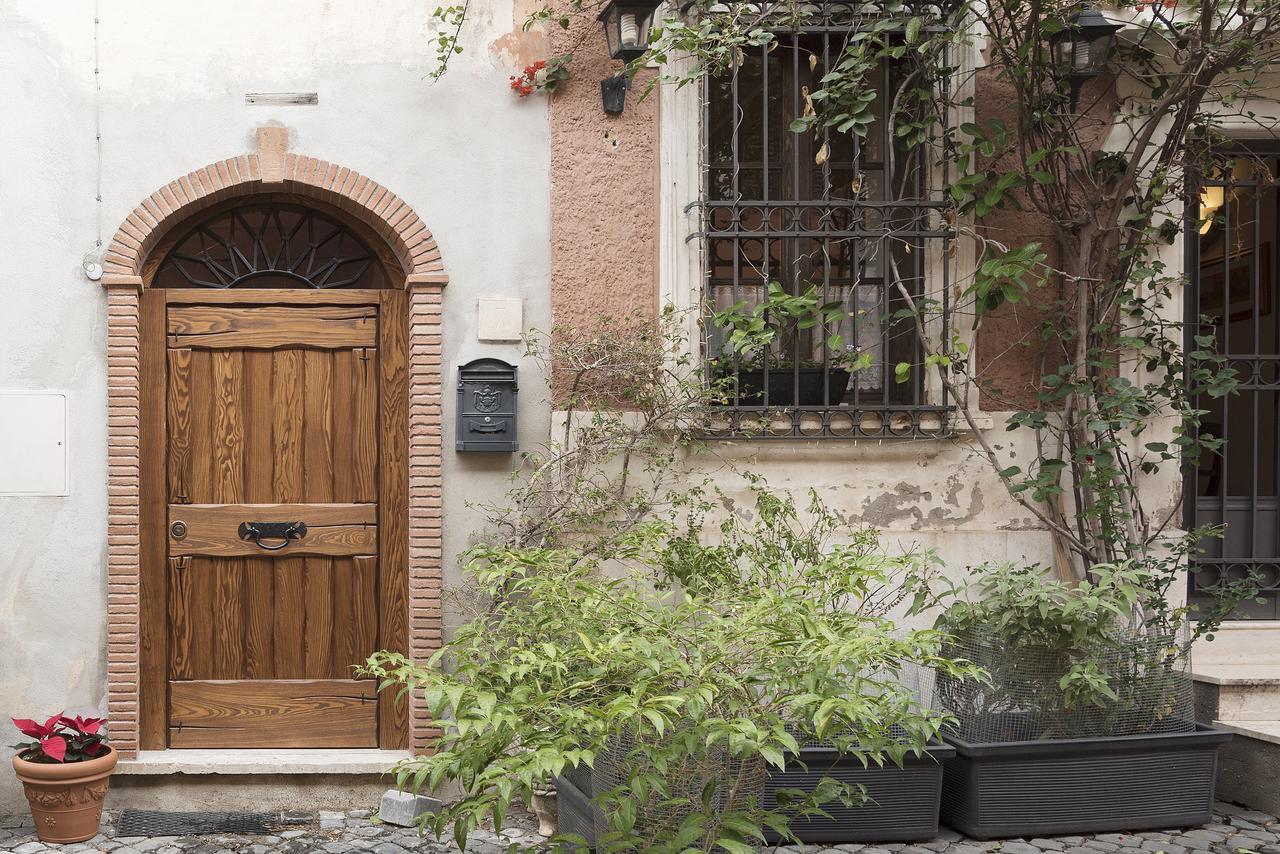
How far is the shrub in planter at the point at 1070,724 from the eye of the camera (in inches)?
199

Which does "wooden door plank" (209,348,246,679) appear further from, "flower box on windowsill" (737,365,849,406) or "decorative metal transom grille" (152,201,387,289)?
"flower box on windowsill" (737,365,849,406)

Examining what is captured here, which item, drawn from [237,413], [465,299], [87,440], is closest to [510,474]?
[465,299]

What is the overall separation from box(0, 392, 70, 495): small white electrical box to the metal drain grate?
4.96ft

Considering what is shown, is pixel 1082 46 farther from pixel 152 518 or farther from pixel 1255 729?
pixel 152 518

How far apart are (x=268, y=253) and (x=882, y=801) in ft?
12.4

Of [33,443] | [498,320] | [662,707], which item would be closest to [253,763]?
[33,443]

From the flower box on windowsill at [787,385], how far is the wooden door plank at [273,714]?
231 cm

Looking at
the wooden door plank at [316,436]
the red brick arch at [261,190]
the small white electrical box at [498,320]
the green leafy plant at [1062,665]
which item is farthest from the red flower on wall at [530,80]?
the green leafy plant at [1062,665]

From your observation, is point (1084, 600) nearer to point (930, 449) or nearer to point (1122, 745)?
point (1122, 745)

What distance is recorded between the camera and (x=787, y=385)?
19.3ft

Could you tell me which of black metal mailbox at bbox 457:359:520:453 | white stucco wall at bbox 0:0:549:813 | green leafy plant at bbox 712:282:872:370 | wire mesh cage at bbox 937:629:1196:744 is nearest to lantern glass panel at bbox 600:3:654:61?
white stucco wall at bbox 0:0:549:813

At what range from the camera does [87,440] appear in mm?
5637

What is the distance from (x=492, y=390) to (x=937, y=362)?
80.0 inches

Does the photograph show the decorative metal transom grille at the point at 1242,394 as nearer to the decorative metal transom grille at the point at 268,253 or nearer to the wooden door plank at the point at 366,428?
the wooden door plank at the point at 366,428
